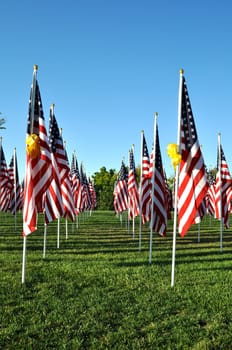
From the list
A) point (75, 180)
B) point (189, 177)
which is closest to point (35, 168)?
point (189, 177)

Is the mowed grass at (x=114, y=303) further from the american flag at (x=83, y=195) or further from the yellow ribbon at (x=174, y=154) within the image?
the american flag at (x=83, y=195)

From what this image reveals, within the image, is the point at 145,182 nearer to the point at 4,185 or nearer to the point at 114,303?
the point at 114,303

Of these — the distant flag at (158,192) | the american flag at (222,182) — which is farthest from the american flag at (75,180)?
the distant flag at (158,192)

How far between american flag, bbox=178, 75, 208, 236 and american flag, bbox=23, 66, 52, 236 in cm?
361

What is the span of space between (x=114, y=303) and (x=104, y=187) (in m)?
80.8

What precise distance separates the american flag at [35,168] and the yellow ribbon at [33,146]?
0.08 metres

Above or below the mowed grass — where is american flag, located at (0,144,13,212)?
above

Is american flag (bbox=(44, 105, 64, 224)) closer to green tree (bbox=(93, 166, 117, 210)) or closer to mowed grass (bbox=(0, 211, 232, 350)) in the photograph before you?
mowed grass (bbox=(0, 211, 232, 350))

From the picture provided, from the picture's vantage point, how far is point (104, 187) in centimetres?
8938

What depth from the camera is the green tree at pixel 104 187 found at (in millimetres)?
83231

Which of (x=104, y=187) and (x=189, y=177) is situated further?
(x=104, y=187)

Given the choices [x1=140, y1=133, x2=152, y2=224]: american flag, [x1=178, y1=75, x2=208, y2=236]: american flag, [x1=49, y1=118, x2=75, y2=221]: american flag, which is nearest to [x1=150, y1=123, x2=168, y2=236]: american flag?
[x1=140, y1=133, x2=152, y2=224]: american flag

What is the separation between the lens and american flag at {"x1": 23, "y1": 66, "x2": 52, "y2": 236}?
34.1 ft

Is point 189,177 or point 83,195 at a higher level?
point 189,177
